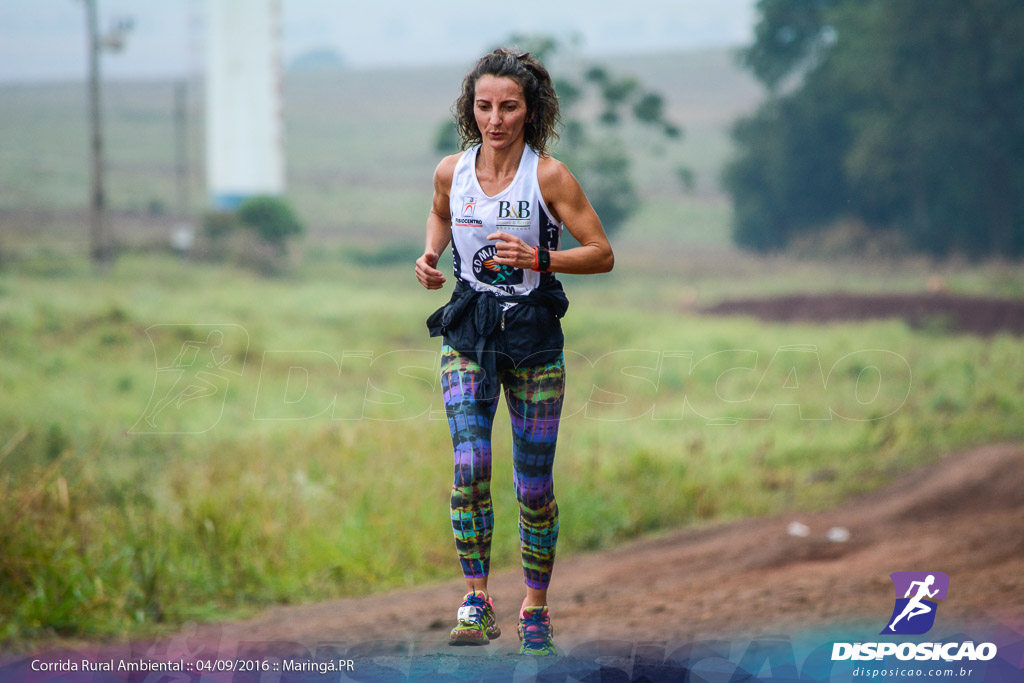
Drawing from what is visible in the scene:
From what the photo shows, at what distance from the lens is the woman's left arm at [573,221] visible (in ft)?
12.2

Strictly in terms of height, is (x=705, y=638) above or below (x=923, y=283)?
below

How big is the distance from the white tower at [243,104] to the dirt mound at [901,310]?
39.2 feet

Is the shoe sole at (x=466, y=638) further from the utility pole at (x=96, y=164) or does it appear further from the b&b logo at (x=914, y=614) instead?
the utility pole at (x=96, y=164)

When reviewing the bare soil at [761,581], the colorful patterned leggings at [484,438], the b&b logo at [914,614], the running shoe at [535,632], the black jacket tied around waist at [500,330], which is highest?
the black jacket tied around waist at [500,330]

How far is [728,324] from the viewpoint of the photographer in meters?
15.8

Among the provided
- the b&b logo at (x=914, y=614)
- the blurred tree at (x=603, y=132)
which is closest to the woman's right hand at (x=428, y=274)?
the b&b logo at (x=914, y=614)

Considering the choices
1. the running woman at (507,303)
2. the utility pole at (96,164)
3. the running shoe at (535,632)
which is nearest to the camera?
the running woman at (507,303)

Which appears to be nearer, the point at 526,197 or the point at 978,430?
the point at 526,197

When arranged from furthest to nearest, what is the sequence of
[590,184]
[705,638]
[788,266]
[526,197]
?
[590,184] → [788,266] → [705,638] → [526,197]

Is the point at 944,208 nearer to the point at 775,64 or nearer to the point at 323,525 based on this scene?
the point at 775,64

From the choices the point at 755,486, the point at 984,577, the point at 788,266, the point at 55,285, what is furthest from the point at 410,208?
the point at 984,577

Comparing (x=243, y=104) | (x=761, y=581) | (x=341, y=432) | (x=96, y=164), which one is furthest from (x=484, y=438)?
(x=243, y=104)

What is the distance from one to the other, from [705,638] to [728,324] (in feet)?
34.3

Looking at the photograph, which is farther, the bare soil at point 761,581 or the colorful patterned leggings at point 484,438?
the bare soil at point 761,581
